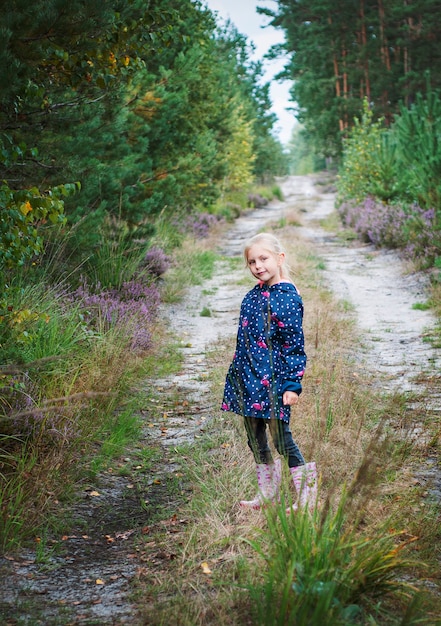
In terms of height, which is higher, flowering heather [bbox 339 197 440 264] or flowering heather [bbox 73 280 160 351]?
flowering heather [bbox 339 197 440 264]

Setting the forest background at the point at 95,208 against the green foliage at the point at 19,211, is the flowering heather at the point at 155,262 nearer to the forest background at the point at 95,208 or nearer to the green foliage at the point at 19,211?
the forest background at the point at 95,208

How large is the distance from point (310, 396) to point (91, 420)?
172 cm

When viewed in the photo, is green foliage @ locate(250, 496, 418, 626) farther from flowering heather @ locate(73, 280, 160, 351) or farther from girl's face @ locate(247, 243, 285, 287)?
flowering heather @ locate(73, 280, 160, 351)

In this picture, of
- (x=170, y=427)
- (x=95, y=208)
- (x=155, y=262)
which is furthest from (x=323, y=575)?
(x=155, y=262)

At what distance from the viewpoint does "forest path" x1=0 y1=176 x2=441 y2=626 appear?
2664 mm

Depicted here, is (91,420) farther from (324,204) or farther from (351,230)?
(324,204)

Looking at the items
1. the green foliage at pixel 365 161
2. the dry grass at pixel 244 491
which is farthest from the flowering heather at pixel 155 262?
the green foliage at pixel 365 161

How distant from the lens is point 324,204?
32.6 m

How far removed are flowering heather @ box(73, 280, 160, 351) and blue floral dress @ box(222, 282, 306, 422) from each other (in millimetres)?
2286

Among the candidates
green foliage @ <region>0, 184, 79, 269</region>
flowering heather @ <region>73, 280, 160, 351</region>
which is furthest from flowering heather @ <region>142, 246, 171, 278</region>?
green foliage @ <region>0, 184, 79, 269</region>

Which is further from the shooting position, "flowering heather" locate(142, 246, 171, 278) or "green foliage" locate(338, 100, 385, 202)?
"green foliage" locate(338, 100, 385, 202)

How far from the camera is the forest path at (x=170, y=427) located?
266 centimetres

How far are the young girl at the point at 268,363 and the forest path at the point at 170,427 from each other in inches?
27.5

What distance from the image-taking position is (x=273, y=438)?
10.8 feet
